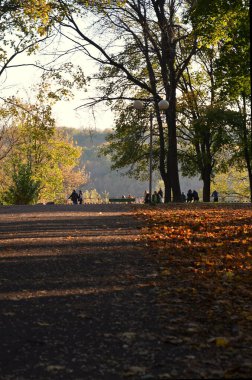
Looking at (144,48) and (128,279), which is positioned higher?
(144,48)

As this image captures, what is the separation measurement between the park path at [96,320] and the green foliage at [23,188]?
20.0 m

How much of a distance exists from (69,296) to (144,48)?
77.9 ft

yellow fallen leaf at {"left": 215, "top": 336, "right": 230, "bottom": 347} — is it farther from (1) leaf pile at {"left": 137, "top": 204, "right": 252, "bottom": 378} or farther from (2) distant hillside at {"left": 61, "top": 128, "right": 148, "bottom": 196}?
(2) distant hillside at {"left": 61, "top": 128, "right": 148, "bottom": 196}

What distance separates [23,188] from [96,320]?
25.3 m

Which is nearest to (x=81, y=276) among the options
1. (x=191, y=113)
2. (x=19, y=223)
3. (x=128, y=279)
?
(x=128, y=279)

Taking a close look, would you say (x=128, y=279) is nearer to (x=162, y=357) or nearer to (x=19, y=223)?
(x=162, y=357)

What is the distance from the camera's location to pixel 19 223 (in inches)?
568

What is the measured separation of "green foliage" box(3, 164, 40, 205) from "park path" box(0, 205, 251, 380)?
20.0 metres

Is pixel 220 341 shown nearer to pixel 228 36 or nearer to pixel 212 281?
pixel 212 281

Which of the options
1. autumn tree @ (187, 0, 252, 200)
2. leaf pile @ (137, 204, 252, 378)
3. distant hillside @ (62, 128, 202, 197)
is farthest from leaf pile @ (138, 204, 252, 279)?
distant hillside @ (62, 128, 202, 197)

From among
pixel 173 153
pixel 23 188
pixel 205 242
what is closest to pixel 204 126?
pixel 173 153

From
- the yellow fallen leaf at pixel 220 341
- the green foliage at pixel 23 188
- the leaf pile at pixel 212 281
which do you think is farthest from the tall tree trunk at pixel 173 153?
the yellow fallen leaf at pixel 220 341

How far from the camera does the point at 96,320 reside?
16.6ft

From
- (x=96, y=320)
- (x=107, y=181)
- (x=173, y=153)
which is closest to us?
(x=96, y=320)
